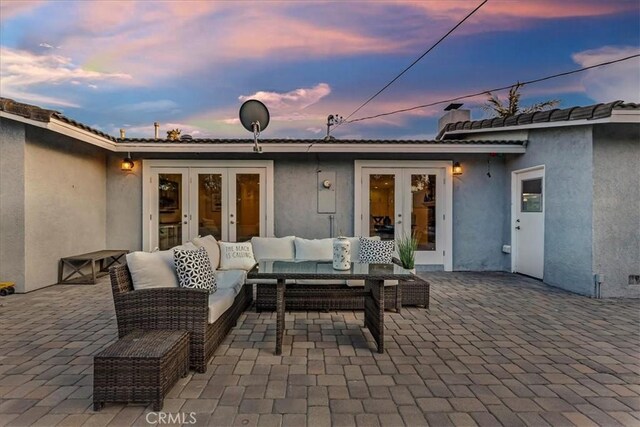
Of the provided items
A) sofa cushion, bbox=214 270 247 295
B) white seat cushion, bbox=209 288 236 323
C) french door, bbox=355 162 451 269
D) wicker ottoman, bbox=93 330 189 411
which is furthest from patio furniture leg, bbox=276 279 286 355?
french door, bbox=355 162 451 269

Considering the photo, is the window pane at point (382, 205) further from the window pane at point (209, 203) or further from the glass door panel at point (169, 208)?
the glass door panel at point (169, 208)

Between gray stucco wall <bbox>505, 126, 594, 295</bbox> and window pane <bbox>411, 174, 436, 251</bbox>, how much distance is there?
1.98m

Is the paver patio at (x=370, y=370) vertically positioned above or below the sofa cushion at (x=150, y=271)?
below

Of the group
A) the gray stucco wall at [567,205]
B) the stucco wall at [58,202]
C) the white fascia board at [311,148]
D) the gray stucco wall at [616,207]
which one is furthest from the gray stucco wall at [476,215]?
the stucco wall at [58,202]

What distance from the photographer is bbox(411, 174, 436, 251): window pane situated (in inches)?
278

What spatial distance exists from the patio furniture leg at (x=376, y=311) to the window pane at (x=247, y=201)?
4018mm

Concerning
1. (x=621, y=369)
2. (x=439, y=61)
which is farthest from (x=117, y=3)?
(x=621, y=369)

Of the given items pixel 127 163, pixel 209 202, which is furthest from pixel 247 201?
pixel 127 163

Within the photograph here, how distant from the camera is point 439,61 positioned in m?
7.69

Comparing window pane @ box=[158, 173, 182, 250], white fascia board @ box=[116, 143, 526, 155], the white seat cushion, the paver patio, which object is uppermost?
white fascia board @ box=[116, 143, 526, 155]

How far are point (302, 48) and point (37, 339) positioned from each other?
7.02 meters

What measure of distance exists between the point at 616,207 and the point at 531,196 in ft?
4.55

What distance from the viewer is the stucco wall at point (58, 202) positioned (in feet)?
17.1

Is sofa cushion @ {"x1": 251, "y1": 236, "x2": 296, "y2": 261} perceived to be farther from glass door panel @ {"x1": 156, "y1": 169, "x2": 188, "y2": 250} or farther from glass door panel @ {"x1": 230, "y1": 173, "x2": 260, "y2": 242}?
glass door panel @ {"x1": 156, "y1": 169, "x2": 188, "y2": 250}
